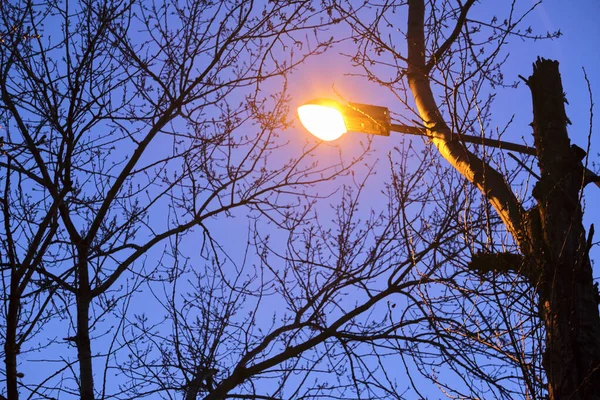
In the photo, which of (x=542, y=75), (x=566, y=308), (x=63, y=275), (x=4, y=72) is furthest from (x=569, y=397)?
(x=4, y=72)

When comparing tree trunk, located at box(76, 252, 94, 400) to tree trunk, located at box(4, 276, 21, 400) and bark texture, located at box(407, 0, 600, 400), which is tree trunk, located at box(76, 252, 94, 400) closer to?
tree trunk, located at box(4, 276, 21, 400)

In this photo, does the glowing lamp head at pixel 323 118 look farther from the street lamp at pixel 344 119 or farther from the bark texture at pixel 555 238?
the bark texture at pixel 555 238

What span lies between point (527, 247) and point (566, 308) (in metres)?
0.37

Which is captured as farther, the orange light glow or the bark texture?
the orange light glow

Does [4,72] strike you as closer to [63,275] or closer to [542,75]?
[63,275]

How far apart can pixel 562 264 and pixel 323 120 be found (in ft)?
6.09

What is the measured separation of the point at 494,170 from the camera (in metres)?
3.87

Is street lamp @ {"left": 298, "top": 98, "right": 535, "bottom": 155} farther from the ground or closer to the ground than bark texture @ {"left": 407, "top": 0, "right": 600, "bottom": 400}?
farther from the ground

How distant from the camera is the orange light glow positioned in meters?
4.41

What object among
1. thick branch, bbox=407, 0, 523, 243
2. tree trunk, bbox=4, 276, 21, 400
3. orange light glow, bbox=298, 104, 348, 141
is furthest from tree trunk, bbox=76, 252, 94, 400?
thick branch, bbox=407, 0, 523, 243

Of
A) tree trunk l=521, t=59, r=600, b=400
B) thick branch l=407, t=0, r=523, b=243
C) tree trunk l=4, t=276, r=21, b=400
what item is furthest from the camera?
tree trunk l=4, t=276, r=21, b=400

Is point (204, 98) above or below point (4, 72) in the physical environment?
above

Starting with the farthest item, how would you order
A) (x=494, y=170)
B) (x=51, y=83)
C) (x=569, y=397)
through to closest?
(x=51, y=83) → (x=494, y=170) → (x=569, y=397)

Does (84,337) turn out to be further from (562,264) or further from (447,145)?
(562,264)
